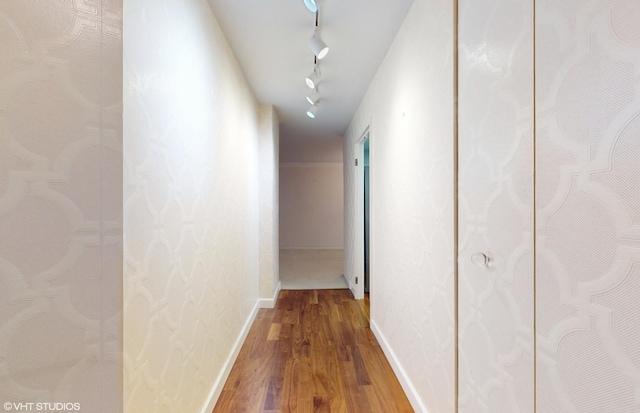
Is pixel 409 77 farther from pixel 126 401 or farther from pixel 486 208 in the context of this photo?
pixel 126 401

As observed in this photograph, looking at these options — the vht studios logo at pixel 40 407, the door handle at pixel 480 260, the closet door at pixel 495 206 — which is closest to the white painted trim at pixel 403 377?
the closet door at pixel 495 206

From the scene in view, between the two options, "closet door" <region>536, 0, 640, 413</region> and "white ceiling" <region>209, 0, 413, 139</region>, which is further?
"white ceiling" <region>209, 0, 413, 139</region>

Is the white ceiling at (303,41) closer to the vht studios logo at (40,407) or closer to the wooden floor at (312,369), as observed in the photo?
the vht studios logo at (40,407)

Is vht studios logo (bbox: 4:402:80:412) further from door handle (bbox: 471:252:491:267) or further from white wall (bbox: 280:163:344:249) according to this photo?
white wall (bbox: 280:163:344:249)

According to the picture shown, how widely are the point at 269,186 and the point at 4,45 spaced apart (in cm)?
278

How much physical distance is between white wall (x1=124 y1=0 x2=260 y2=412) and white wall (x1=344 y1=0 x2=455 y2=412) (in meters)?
1.17

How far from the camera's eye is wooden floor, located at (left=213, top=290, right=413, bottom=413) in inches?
64.3

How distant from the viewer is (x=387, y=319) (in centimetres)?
220

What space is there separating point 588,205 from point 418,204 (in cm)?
96

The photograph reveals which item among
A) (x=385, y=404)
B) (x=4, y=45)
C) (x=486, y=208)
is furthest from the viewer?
(x=385, y=404)

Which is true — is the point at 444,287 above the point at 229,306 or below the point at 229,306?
above

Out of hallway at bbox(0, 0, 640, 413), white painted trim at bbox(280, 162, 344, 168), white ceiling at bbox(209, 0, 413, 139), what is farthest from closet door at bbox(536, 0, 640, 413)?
white painted trim at bbox(280, 162, 344, 168)

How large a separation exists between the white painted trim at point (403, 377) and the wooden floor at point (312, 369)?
40 mm

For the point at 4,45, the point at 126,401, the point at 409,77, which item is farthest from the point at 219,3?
the point at 126,401
